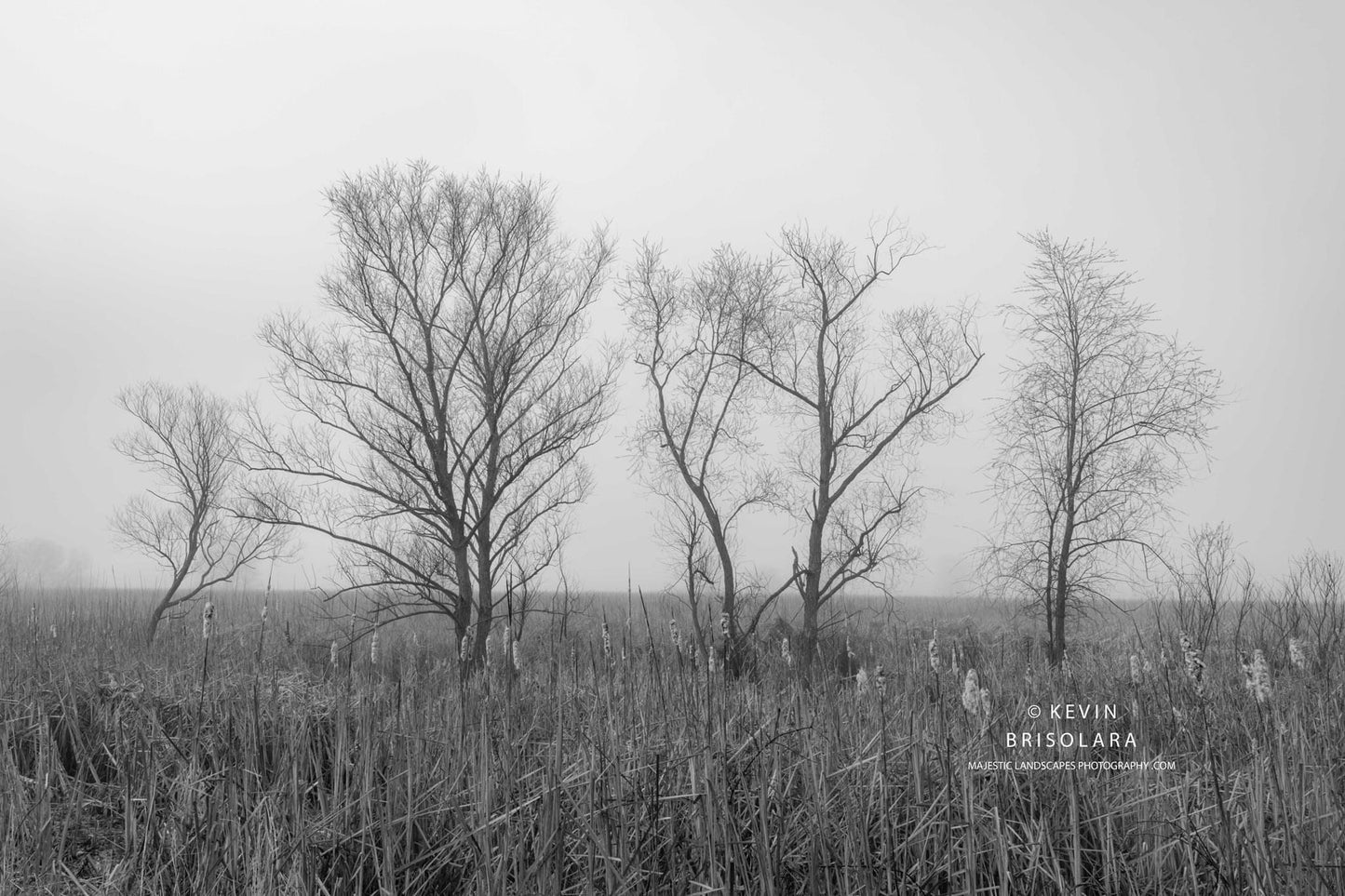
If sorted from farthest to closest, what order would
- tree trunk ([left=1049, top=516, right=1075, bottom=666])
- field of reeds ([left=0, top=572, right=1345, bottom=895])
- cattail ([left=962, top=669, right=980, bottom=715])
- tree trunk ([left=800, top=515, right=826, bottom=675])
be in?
tree trunk ([left=800, top=515, right=826, bottom=675]) < tree trunk ([left=1049, top=516, right=1075, bottom=666]) < cattail ([left=962, top=669, right=980, bottom=715]) < field of reeds ([left=0, top=572, right=1345, bottom=895])

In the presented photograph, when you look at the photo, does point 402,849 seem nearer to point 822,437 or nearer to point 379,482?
point 379,482

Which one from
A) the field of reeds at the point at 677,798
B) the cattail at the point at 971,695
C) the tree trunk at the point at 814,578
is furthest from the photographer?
the tree trunk at the point at 814,578

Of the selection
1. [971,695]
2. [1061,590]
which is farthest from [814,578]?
[971,695]

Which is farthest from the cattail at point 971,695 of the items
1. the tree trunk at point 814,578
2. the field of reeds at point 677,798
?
the tree trunk at point 814,578

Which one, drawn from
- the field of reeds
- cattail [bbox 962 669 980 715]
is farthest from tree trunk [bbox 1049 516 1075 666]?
cattail [bbox 962 669 980 715]

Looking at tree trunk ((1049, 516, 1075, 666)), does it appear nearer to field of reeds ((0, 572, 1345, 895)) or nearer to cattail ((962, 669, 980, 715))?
field of reeds ((0, 572, 1345, 895))

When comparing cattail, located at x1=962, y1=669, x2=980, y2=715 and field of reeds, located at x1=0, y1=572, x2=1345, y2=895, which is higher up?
cattail, located at x1=962, y1=669, x2=980, y2=715

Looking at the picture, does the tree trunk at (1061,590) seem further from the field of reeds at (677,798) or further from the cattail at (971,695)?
the cattail at (971,695)

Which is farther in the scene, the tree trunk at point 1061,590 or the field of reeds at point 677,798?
the tree trunk at point 1061,590

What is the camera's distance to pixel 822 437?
567 inches

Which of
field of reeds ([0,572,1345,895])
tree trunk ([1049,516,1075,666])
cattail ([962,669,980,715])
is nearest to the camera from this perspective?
field of reeds ([0,572,1345,895])

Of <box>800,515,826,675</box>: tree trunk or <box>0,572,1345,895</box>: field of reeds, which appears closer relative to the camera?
<box>0,572,1345,895</box>: field of reeds

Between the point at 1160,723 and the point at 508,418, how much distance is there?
1025 cm

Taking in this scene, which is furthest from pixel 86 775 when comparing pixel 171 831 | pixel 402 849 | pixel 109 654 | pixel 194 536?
pixel 194 536
